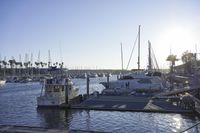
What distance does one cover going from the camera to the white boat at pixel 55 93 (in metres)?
44.0

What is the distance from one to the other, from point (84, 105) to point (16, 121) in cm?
985

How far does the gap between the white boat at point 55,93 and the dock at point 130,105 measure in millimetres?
2700

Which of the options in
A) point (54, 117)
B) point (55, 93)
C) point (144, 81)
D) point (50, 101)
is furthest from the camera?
point (144, 81)

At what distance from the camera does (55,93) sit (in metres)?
44.3

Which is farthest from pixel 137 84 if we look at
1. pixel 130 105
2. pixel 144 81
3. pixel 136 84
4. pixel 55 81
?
pixel 55 81

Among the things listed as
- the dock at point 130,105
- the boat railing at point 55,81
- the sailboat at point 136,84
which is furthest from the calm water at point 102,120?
the sailboat at point 136,84

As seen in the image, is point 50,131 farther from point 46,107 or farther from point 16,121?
point 46,107

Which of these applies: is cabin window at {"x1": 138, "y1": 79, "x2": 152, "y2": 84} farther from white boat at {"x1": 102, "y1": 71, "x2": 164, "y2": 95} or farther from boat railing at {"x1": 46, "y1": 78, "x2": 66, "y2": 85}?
boat railing at {"x1": 46, "y1": 78, "x2": 66, "y2": 85}

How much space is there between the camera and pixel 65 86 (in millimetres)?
45344

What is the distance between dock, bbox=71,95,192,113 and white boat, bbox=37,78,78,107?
106 inches

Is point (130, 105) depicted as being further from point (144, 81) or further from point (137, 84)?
point (144, 81)

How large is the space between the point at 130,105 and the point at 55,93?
10926 mm

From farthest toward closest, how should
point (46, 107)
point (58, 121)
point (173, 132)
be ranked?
point (46, 107), point (58, 121), point (173, 132)

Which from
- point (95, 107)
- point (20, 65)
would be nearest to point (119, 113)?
point (95, 107)
